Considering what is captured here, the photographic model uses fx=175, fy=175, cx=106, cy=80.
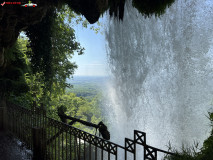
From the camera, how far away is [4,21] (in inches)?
245

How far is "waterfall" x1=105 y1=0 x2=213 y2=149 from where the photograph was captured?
11875 millimetres

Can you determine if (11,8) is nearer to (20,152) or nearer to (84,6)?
(84,6)

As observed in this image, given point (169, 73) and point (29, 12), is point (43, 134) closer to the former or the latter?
point (29, 12)

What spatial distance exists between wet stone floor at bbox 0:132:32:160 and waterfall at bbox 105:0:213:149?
8.85 meters

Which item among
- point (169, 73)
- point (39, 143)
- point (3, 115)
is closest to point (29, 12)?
point (3, 115)

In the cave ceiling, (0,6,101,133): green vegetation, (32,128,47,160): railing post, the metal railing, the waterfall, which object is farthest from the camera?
the waterfall

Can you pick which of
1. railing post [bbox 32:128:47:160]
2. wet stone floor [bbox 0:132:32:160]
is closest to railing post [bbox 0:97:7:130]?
wet stone floor [bbox 0:132:32:160]

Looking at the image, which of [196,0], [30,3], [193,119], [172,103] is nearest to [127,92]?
[172,103]

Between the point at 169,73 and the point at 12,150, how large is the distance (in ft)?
37.6

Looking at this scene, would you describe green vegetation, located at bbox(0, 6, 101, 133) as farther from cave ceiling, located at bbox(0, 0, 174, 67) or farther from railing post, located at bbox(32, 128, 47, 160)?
railing post, located at bbox(32, 128, 47, 160)

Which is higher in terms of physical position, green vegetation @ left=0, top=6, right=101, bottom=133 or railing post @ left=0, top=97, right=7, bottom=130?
green vegetation @ left=0, top=6, right=101, bottom=133

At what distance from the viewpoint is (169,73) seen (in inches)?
525

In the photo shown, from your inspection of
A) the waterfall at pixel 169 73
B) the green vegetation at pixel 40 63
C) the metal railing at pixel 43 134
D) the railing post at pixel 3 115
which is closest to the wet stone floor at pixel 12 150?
the metal railing at pixel 43 134

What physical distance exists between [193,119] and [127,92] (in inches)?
228
